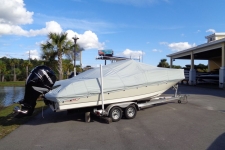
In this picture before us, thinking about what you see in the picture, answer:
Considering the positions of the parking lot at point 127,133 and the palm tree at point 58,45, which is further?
the palm tree at point 58,45

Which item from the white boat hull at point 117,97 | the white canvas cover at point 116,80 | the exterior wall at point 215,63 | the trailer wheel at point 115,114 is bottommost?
the trailer wheel at point 115,114

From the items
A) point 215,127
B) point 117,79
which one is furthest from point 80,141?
point 215,127

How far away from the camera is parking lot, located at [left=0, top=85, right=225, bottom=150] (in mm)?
5570

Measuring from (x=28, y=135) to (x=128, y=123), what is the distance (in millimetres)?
3392

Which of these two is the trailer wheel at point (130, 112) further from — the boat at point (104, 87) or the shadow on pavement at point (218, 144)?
the shadow on pavement at point (218, 144)

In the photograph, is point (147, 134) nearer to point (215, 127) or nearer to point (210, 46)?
point (215, 127)

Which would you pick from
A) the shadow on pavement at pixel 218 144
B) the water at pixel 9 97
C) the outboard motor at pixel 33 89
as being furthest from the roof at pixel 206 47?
the water at pixel 9 97

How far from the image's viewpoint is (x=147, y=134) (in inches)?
253

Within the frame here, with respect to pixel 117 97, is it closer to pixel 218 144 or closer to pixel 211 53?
pixel 218 144

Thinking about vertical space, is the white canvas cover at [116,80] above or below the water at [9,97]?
above

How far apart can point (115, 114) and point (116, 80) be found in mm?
1288

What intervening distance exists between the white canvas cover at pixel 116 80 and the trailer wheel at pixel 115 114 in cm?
75

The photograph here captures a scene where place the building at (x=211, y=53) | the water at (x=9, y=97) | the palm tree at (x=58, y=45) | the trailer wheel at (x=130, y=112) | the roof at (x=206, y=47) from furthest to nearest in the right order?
the roof at (x=206, y=47) → the building at (x=211, y=53) → the palm tree at (x=58, y=45) → the water at (x=9, y=97) → the trailer wheel at (x=130, y=112)

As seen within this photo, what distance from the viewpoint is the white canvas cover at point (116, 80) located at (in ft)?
24.5
